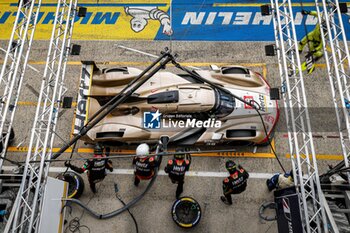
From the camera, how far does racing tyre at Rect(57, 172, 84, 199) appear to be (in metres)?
8.47

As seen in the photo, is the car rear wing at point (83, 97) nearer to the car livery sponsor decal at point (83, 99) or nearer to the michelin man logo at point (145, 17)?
the car livery sponsor decal at point (83, 99)

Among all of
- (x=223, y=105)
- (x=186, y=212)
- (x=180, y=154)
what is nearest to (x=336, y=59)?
(x=223, y=105)

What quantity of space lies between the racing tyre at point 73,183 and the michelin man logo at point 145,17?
569cm

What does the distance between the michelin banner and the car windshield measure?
3.42 metres

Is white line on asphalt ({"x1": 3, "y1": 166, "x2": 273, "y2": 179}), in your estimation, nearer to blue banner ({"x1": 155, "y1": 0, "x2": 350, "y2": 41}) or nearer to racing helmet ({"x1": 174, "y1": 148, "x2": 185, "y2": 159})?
racing helmet ({"x1": 174, "y1": 148, "x2": 185, "y2": 159})

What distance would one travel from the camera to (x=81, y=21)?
11.7 meters

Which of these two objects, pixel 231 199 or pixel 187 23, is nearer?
pixel 231 199

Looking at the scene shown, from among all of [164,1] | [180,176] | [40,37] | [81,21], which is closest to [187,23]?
[164,1]

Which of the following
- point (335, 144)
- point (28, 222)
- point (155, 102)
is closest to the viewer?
point (28, 222)

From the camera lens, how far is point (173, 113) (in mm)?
8570

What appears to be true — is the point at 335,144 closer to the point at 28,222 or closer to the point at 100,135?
the point at 100,135

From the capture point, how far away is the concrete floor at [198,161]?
332 inches

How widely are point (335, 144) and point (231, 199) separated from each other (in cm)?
357

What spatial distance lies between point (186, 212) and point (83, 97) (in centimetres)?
418
